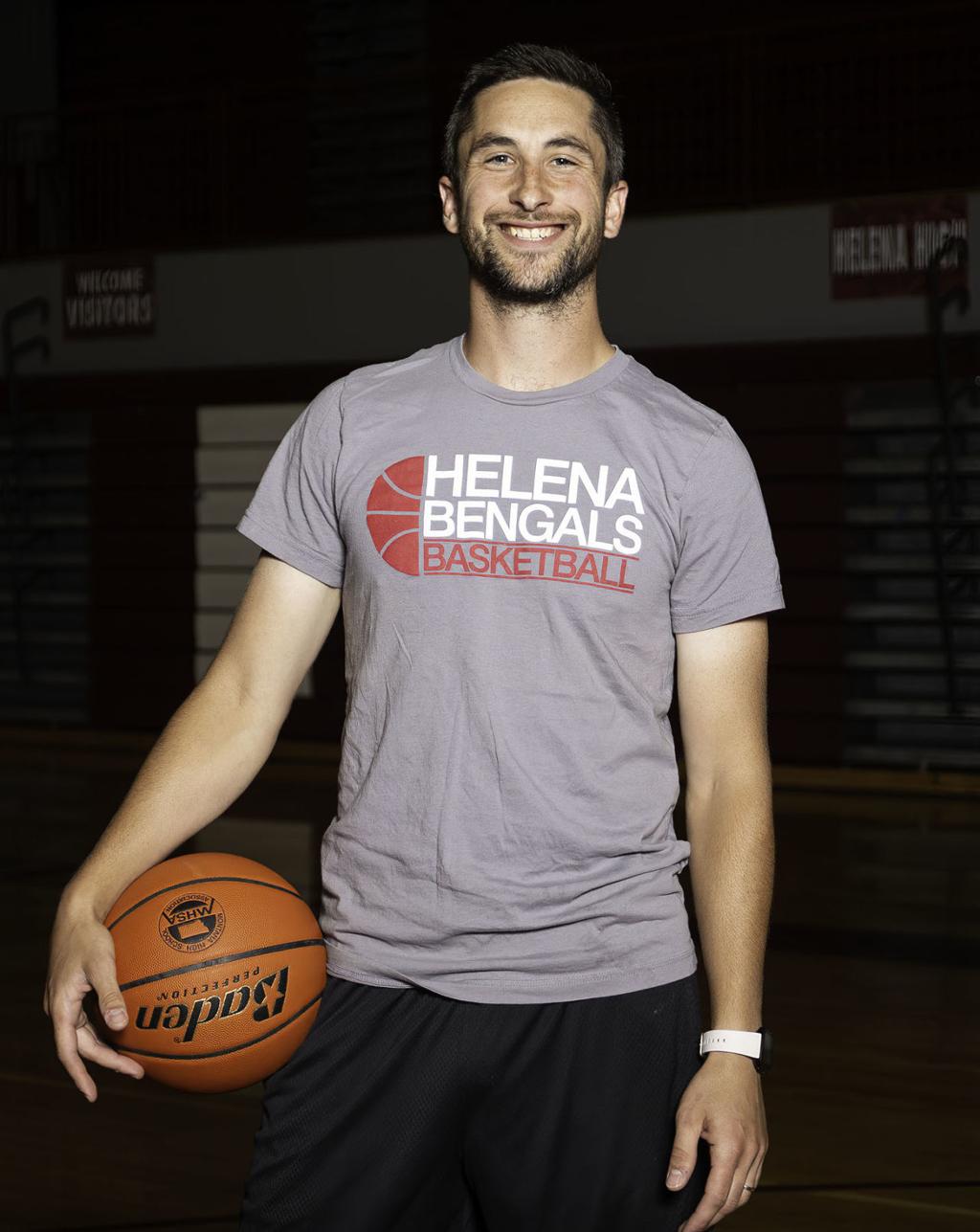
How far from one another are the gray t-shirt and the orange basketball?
0.06 metres

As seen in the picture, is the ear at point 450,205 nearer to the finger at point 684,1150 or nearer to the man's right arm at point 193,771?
the man's right arm at point 193,771

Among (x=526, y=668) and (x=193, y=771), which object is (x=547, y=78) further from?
(x=193, y=771)

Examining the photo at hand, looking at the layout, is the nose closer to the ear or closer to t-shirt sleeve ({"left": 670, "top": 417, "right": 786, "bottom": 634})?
the ear

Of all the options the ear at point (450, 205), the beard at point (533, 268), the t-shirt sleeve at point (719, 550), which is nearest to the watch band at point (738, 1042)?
the t-shirt sleeve at point (719, 550)

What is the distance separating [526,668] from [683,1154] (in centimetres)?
51

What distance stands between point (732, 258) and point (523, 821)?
832 centimetres

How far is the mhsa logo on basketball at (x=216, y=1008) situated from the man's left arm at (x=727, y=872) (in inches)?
17.9

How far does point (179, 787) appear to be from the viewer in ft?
6.29

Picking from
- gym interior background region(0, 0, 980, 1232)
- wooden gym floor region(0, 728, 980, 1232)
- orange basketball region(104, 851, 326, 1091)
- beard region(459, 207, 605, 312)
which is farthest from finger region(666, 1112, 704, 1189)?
gym interior background region(0, 0, 980, 1232)

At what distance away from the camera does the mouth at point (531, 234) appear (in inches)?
74.3

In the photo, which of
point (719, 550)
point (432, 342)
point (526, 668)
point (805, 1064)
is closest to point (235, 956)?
point (526, 668)

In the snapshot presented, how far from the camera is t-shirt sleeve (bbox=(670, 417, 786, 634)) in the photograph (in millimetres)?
A: 1879

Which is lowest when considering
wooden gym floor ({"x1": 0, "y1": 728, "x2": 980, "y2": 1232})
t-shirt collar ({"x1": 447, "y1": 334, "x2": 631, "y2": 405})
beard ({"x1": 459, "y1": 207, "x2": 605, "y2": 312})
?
wooden gym floor ({"x1": 0, "y1": 728, "x2": 980, "y2": 1232})

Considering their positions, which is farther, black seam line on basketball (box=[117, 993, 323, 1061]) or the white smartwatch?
black seam line on basketball (box=[117, 993, 323, 1061])
